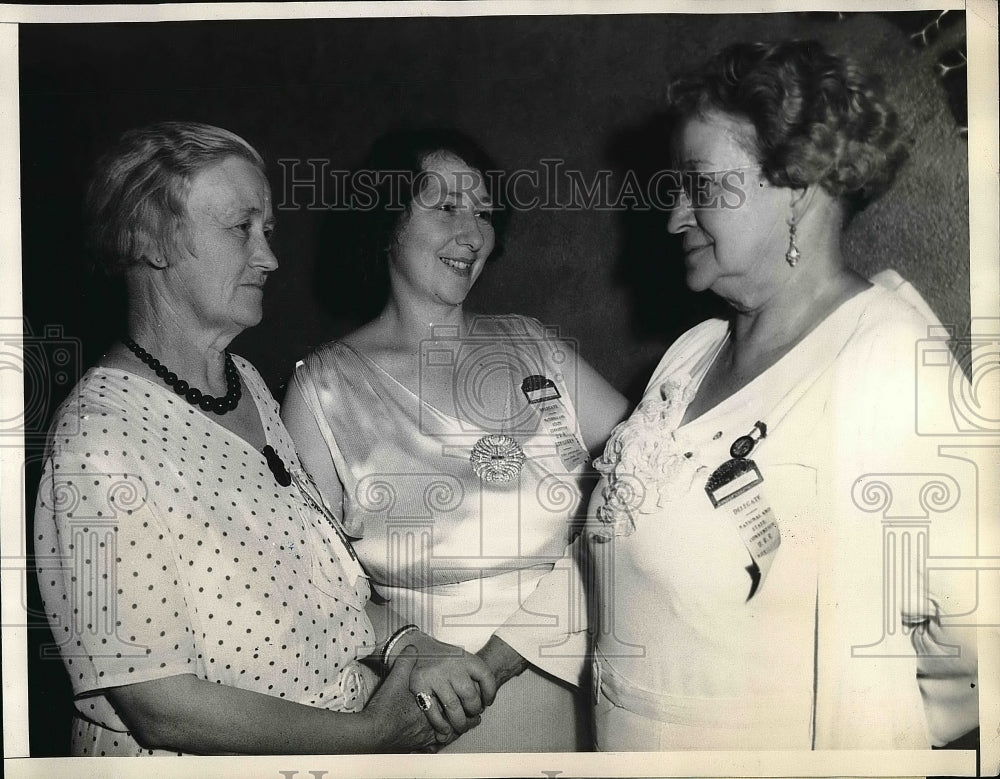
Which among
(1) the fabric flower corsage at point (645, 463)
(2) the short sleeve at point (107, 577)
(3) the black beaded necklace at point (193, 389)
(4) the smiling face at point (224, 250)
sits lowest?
(2) the short sleeve at point (107, 577)

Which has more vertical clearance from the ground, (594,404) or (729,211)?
(729,211)

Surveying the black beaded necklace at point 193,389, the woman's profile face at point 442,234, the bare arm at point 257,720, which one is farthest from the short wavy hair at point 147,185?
the bare arm at point 257,720

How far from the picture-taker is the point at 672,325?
170cm

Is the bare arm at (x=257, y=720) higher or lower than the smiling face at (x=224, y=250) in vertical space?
lower

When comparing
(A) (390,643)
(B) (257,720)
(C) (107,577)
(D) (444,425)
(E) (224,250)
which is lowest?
(B) (257,720)

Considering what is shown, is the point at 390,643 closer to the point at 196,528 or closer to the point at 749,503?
the point at 196,528

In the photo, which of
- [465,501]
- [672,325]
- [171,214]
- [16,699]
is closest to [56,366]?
[171,214]

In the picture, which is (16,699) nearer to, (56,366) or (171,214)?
(56,366)

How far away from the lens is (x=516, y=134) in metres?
1.70

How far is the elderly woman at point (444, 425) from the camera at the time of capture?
1.69 meters

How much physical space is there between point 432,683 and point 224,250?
0.86 m

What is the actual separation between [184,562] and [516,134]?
951 millimetres

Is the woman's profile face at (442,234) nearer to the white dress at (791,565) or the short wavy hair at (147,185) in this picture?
the short wavy hair at (147,185)

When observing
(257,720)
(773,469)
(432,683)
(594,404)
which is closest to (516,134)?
(594,404)
